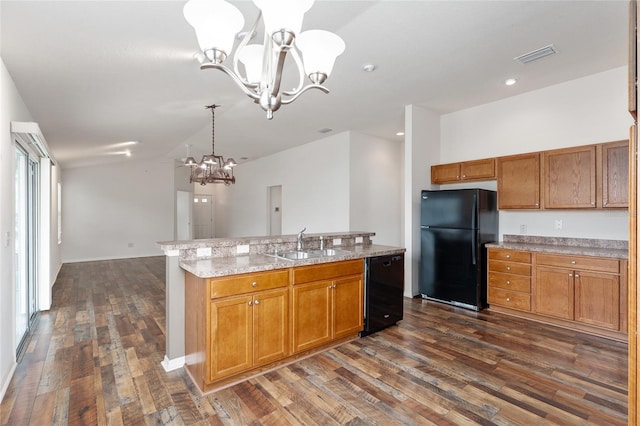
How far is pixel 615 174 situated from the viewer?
322 centimetres

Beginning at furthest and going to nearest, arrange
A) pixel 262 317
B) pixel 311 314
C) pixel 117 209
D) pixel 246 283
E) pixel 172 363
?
pixel 117 209 < pixel 311 314 < pixel 172 363 < pixel 262 317 < pixel 246 283

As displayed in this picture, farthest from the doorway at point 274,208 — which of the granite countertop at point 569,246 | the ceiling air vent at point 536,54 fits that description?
the ceiling air vent at point 536,54

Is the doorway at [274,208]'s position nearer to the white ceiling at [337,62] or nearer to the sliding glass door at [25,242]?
the white ceiling at [337,62]

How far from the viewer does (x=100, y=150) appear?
582cm

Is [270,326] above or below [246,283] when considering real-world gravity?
below

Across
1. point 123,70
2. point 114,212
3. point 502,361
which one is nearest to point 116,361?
point 123,70

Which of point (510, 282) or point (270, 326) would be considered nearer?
point (270, 326)

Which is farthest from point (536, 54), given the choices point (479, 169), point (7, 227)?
point (7, 227)

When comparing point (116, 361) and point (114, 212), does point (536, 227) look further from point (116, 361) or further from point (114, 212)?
point (114, 212)

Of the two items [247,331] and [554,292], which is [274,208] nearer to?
[247,331]

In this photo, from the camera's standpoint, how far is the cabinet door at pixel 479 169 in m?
4.17

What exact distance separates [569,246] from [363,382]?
3108 millimetres

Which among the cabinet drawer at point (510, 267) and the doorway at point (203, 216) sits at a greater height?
the doorway at point (203, 216)

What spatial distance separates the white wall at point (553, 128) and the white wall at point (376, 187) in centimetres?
172
